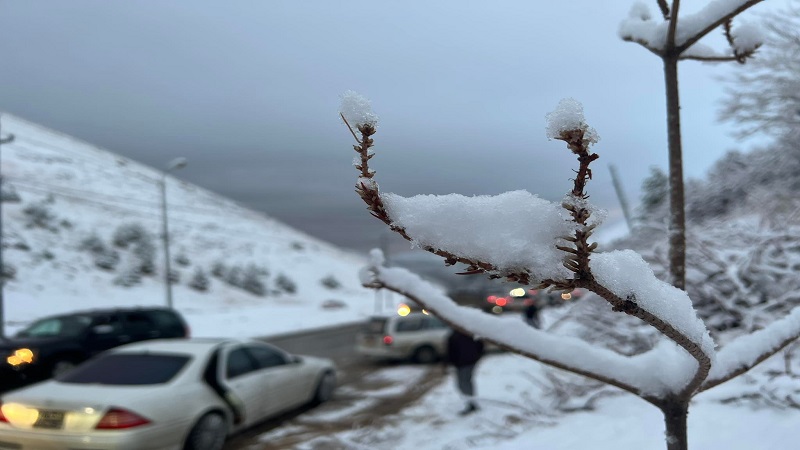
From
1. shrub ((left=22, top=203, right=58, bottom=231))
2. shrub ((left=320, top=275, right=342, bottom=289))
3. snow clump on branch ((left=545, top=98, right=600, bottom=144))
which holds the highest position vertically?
shrub ((left=22, top=203, right=58, bottom=231))

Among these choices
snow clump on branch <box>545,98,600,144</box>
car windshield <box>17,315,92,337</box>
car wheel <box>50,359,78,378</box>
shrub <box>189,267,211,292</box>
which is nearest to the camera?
snow clump on branch <box>545,98,600,144</box>

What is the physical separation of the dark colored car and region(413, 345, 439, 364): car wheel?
5.18 meters

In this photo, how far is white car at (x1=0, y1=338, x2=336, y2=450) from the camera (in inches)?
199

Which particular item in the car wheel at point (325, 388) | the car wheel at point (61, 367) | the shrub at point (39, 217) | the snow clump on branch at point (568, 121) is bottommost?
the car wheel at point (325, 388)

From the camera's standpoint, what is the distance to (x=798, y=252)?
21.9 feet

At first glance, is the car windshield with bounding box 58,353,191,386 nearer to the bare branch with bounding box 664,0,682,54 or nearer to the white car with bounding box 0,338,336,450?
the white car with bounding box 0,338,336,450

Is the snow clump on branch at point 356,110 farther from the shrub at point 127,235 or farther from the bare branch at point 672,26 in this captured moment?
the shrub at point 127,235

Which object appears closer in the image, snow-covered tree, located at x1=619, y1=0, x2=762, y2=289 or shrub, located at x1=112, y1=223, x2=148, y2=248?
snow-covered tree, located at x1=619, y1=0, x2=762, y2=289

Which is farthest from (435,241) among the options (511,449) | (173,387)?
(173,387)

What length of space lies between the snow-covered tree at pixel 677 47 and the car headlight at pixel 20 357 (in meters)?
9.86

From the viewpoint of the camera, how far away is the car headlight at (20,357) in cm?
898

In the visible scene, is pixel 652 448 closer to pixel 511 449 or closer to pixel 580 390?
pixel 511 449

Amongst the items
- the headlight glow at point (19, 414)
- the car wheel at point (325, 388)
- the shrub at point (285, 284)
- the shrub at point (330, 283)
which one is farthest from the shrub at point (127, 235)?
the headlight glow at point (19, 414)

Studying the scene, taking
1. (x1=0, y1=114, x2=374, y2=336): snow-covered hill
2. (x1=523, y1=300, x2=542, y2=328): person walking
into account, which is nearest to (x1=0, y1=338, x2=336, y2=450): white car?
(x1=523, y1=300, x2=542, y2=328): person walking
